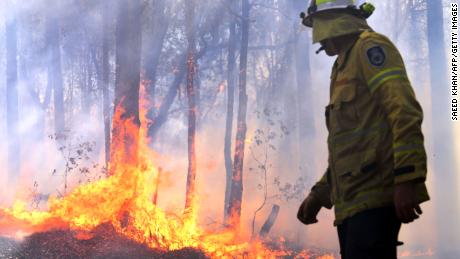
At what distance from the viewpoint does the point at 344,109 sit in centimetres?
268

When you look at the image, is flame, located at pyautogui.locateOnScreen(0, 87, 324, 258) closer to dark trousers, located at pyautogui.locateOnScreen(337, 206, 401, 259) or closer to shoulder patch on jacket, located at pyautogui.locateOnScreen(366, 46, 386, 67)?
dark trousers, located at pyautogui.locateOnScreen(337, 206, 401, 259)

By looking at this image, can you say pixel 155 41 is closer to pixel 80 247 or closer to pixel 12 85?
pixel 12 85

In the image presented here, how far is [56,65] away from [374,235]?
72.6 ft

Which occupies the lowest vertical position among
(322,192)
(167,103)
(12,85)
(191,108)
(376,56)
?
(322,192)

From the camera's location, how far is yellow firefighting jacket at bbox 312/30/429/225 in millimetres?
2295

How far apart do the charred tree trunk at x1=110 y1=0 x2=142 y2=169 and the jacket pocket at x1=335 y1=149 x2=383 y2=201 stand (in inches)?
284

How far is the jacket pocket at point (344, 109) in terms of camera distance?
8.64 ft

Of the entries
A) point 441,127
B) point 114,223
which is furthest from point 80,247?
point 441,127

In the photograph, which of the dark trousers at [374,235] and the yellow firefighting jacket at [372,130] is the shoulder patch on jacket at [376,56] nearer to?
the yellow firefighting jacket at [372,130]

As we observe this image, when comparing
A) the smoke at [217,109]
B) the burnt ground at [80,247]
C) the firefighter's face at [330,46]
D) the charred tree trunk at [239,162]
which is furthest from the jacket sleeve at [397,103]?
the charred tree trunk at [239,162]

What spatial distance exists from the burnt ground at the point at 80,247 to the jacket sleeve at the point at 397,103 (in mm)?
5734

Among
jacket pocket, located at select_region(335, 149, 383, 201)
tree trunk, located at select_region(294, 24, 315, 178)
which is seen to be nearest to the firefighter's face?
jacket pocket, located at select_region(335, 149, 383, 201)

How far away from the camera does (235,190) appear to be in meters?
15.5

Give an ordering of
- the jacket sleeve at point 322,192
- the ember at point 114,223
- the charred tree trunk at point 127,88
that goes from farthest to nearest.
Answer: the charred tree trunk at point 127,88 < the ember at point 114,223 < the jacket sleeve at point 322,192
